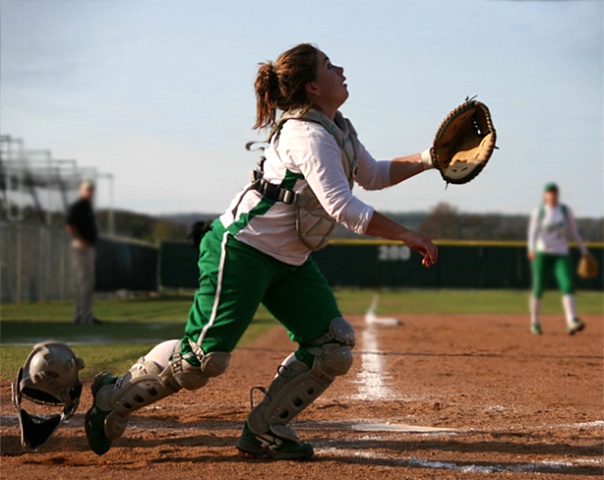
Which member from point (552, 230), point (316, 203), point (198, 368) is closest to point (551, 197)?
point (552, 230)

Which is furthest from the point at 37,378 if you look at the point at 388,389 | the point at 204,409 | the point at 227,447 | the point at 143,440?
the point at 388,389

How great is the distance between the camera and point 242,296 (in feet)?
11.3

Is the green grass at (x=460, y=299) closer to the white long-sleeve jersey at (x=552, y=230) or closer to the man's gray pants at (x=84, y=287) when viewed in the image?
the white long-sleeve jersey at (x=552, y=230)

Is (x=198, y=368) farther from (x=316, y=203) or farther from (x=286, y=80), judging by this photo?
(x=286, y=80)

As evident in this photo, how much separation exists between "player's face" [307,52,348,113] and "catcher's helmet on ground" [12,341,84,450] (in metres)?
1.50

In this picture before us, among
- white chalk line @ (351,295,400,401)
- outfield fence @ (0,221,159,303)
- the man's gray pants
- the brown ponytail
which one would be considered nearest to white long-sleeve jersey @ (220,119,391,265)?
the brown ponytail

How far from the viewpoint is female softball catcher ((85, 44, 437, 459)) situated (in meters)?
3.38

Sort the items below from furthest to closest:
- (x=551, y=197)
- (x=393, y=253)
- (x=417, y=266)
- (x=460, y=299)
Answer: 1. (x=393, y=253)
2. (x=417, y=266)
3. (x=460, y=299)
4. (x=551, y=197)

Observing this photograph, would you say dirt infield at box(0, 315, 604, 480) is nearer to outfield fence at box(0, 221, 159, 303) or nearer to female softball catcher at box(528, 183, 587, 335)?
female softball catcher at box(528, 183, 587, 335)

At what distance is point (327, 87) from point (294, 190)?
18.4 inches

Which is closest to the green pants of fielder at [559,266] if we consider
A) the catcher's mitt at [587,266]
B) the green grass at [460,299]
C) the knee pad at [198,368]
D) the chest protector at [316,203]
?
the catcher's mitt at [587,266]

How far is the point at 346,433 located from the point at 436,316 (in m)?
10.9

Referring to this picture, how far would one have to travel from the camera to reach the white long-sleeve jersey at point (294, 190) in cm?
328

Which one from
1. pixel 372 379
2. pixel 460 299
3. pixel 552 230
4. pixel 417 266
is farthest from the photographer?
pixel 417 266
